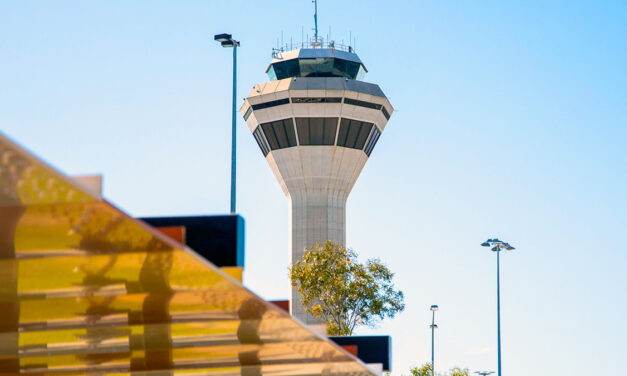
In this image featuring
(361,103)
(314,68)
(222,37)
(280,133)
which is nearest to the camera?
(222,37)

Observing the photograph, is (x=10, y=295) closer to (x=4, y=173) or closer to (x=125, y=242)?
A: (x=125, y=242)

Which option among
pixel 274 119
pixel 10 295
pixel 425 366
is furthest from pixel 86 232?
pixel 274 119

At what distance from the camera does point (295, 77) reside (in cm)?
8931

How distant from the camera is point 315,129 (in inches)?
3499

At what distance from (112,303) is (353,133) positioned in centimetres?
8004

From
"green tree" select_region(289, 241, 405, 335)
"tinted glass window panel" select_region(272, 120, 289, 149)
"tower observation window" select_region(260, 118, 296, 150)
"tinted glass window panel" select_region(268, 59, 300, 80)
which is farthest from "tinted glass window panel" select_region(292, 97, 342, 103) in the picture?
"green tree" select_region(289, 241, 405, 335)

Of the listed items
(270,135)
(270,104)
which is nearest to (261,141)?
(270,135)

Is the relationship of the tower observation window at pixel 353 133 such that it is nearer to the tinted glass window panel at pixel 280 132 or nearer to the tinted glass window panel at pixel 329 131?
the tinted glass window panel at pixel 329 131

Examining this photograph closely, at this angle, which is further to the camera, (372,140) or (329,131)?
(372,140)

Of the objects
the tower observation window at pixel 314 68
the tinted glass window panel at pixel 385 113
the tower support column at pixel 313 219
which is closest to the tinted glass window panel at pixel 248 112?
the tower observation window at pixel 314 68

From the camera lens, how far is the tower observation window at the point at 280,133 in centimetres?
8894

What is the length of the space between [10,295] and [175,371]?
22.6ft

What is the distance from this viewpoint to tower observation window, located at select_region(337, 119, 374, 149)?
292 feet

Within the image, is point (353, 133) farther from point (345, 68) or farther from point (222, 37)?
point (222, 37)
